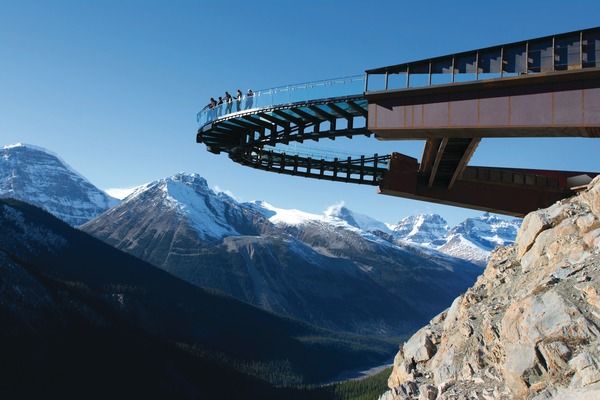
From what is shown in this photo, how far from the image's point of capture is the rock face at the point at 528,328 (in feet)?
61.6

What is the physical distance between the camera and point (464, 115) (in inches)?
1211

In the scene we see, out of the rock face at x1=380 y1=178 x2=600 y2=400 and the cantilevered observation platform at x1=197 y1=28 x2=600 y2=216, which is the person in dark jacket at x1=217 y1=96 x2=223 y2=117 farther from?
the rock face at x1=380 y1=178 x2=600 y2=400

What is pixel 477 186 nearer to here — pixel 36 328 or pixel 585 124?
pixel 585 124

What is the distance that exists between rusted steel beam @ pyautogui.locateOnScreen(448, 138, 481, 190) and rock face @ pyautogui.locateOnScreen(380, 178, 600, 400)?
20.6 ft

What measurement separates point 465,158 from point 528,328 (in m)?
18.0

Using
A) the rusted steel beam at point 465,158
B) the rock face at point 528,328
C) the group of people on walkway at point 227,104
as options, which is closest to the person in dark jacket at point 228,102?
the group of people on walkway at point 227,104

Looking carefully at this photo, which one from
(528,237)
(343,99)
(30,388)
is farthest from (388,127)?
(30,388)

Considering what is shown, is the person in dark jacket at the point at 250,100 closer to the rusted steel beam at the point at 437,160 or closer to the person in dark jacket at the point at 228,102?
the person in dark jacket at the point at 228,102

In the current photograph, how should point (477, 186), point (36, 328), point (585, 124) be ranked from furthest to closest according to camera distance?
point (36, 328) < point (477, 186) < point (585, 124)

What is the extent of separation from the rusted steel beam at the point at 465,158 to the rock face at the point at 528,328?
6.27 m

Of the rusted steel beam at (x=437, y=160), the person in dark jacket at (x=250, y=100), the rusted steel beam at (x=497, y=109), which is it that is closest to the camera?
the rusted steel beam at (x=497, y=109)

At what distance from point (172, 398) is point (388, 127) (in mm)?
170282

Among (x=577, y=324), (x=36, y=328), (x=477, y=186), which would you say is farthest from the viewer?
(x=36, y=328)

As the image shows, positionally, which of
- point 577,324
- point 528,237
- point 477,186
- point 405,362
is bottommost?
point 405,362
